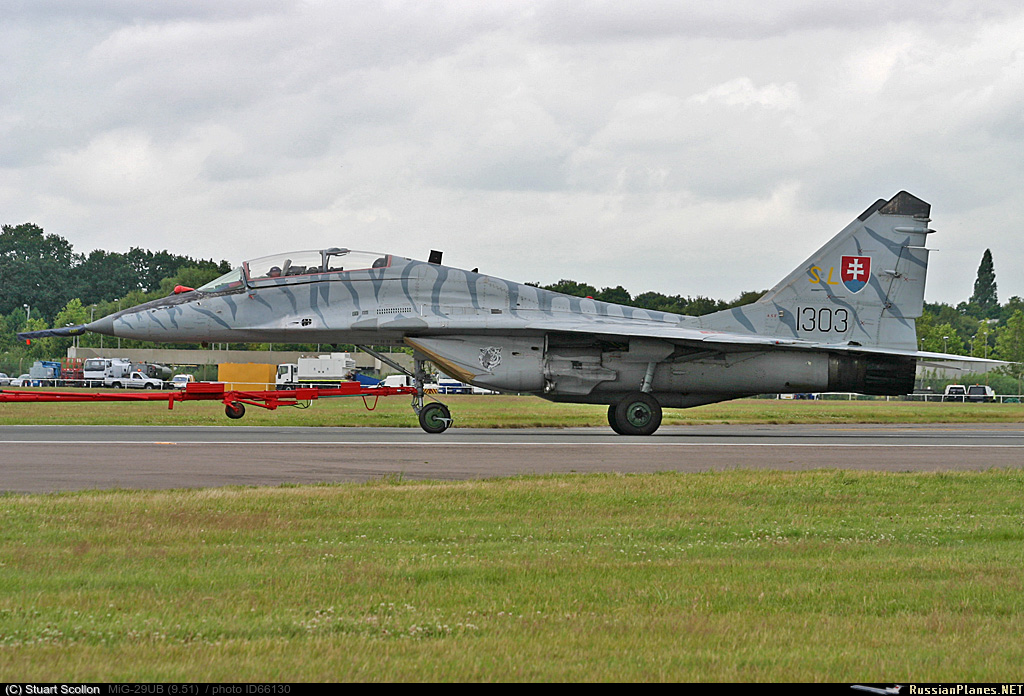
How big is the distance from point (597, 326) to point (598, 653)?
53.6ft

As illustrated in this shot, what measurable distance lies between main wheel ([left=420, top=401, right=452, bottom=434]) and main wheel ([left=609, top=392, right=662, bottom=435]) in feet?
11.8

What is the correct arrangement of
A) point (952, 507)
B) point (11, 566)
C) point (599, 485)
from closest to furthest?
point (11, 566), point (952, 507), point (599, 485)

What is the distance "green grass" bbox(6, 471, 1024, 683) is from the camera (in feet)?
14.8

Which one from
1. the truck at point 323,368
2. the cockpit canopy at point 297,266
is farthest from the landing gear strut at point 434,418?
the truck at point 323,368

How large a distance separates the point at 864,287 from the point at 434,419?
985 centimetres

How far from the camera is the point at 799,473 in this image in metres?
12.6

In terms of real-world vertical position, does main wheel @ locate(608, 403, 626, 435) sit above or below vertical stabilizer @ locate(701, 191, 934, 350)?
below

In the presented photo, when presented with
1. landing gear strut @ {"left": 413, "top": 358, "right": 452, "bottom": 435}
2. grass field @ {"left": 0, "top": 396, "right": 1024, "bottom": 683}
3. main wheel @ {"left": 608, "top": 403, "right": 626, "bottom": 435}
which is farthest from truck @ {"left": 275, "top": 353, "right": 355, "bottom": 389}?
grass field @ {"left": 0, "top": 396, "right": 1024, "bottom": 683}

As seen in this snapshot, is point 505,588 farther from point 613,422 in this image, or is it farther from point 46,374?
point 46,374

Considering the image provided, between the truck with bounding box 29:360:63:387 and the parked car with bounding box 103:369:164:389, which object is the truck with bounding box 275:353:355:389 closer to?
the parked car with bounding box 103:369:164:389

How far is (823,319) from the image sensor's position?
72.1 ft

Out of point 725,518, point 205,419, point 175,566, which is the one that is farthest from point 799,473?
point 205,419

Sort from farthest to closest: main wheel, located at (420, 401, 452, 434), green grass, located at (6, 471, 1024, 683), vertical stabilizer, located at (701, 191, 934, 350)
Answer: vertical stabilizer, located at (701, 191, 934, 350) < main wheel, located at (420, 401, 452, 434) < green grass, located at (6, 471, 1024, 683)
